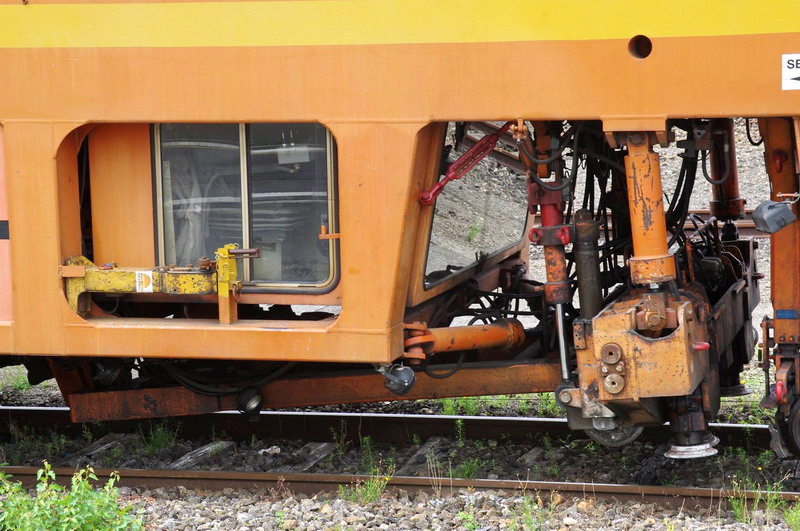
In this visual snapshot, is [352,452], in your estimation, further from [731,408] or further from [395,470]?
[731,408]

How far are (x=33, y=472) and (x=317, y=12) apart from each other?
9.95 ft

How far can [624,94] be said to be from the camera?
4387 millimetres

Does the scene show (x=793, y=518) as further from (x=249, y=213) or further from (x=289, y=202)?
(x=249, y=213)

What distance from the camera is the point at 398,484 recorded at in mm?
5336

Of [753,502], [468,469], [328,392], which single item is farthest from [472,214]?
[753,502]

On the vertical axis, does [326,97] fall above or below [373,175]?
above

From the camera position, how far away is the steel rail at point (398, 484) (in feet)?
16.4

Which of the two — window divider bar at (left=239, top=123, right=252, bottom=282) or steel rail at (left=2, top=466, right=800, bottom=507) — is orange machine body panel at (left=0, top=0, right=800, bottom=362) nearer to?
window divider bar at (left=239, top=123, right=252, bottom=282)

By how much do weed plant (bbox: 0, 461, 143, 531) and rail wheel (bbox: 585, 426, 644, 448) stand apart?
2.26 m

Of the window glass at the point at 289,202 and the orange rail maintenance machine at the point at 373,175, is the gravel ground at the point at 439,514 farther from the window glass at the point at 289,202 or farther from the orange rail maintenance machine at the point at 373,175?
the window glass at the point at 289,202

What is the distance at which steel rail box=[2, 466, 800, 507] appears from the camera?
499 cm

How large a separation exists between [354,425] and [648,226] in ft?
8.63

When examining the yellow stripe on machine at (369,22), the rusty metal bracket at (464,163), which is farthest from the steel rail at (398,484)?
the yellow stripe on machine at (369,22)

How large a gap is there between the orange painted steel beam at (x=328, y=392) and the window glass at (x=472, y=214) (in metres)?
0.59
